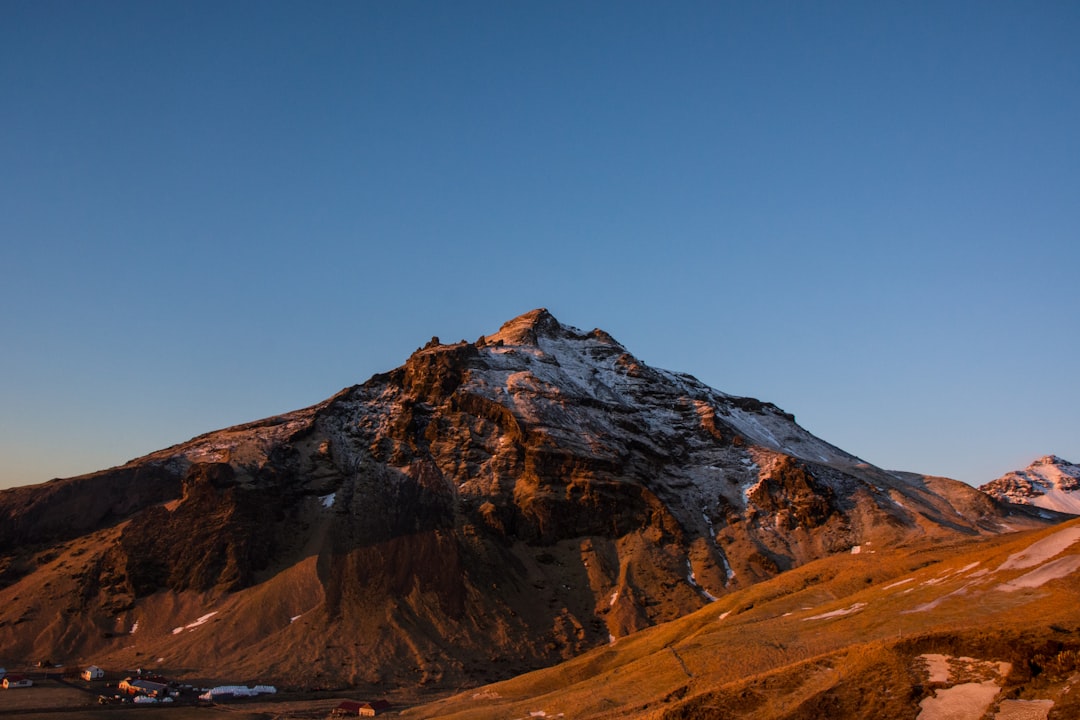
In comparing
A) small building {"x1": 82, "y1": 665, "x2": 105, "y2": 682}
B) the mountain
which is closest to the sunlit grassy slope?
the mountain

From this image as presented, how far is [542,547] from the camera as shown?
166 metres

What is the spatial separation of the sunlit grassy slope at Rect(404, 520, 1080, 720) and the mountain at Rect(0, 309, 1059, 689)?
38.7 metres

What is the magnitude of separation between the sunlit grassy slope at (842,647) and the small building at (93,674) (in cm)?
5005

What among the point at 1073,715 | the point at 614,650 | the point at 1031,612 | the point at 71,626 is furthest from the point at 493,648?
the point at 1073,715

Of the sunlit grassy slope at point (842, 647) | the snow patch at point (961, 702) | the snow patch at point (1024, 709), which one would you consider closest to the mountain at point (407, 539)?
the sunlit grassy slope at point (842, 647)

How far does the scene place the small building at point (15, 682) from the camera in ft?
338

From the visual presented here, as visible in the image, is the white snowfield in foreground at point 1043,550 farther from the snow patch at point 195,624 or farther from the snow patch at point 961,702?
the snow patch at point 195,624

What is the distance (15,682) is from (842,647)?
103885mm

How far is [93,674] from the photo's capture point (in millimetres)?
111125

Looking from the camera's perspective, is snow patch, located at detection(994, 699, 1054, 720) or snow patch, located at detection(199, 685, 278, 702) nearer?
snow patch, located at detection(994, 699, 1054, 720)

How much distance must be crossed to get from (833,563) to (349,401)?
12552 centimetres

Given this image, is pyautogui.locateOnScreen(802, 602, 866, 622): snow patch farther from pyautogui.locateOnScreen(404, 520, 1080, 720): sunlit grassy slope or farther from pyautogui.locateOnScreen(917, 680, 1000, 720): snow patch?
pyautogui.locateOnScreen(917, 680, 1000, 720): snow patch

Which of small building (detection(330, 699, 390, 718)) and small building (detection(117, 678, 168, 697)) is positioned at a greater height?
small building (detection(117, 678, 168, 697))

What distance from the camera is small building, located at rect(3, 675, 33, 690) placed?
102938mm
